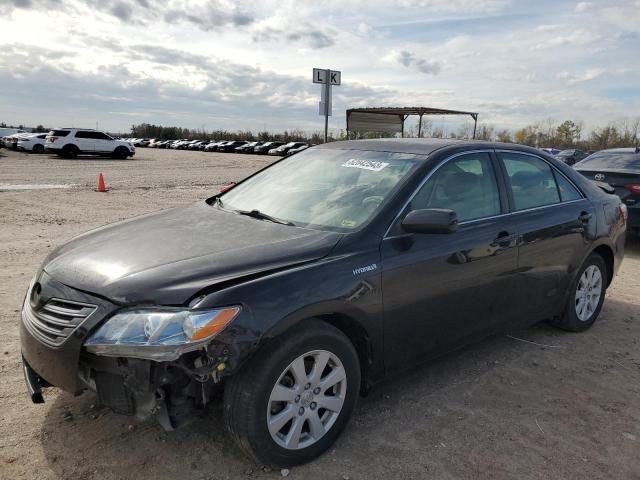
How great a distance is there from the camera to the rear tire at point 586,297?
4715 mm

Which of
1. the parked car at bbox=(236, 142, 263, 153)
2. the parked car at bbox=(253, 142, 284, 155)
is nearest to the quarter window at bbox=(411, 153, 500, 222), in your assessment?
the parked car at bbox=(253, 142, 284, 155)

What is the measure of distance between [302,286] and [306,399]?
0.61m

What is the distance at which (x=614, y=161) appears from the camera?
9109mm

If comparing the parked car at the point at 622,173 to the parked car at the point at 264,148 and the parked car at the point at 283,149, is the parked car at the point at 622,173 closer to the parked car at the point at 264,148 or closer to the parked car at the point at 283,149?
the parked car at the point at 283,149

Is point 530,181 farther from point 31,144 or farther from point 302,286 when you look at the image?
point 31,144

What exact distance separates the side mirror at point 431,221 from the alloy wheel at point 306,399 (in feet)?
2.92

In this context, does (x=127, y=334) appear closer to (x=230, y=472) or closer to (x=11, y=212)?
(x=230, y=472)

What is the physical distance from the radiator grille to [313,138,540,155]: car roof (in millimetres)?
2314

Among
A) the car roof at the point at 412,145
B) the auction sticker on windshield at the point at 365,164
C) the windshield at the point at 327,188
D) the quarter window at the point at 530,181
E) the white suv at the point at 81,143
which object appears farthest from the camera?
the white suv at the point at 81,143

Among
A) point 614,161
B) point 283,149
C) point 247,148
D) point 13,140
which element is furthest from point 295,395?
point 247,148

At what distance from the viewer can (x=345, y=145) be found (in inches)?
166

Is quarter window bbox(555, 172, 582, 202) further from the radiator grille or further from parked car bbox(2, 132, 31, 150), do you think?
parked car bbox(2, 132, 31, 150)

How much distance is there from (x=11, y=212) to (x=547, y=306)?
400 inches

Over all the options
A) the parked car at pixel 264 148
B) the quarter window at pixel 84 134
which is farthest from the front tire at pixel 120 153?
the parked car at pixel 264 148
